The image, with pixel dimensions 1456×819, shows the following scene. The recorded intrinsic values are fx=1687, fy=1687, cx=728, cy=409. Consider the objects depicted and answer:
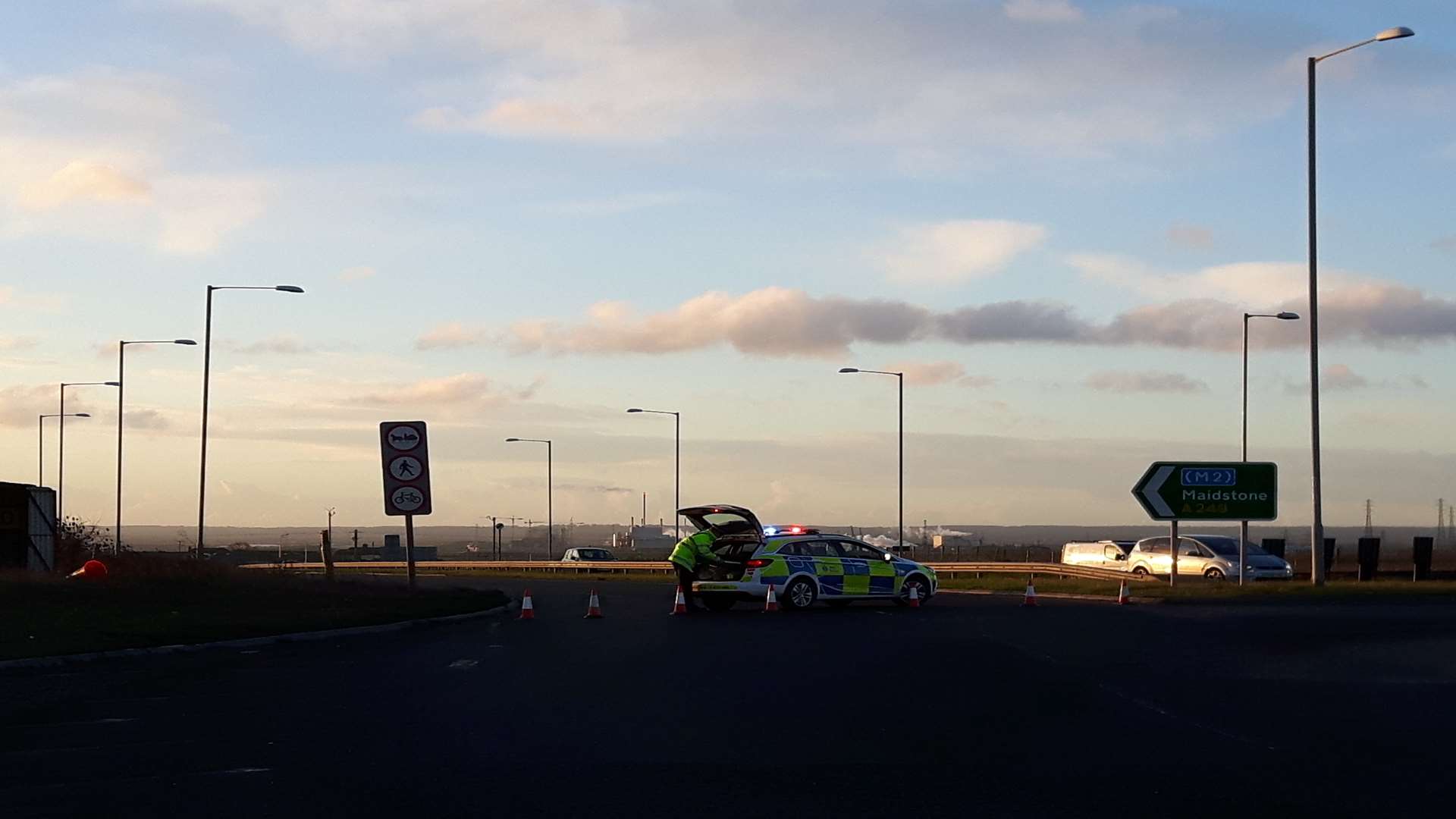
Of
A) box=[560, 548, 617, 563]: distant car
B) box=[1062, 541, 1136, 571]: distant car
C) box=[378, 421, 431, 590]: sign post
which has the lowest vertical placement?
box=[560, 548, 617, 563]: distant car

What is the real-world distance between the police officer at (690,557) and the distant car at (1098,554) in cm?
1976

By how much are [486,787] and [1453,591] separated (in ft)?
104

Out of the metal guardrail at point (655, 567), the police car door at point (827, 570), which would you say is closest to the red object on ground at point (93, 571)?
the police car door at point (827, 570)

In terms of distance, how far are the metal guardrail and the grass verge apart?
1668 centimetres

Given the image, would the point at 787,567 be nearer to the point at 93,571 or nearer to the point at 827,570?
the point at 827,570

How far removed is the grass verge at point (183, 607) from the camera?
2088cm

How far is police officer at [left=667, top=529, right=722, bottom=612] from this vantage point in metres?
30.6

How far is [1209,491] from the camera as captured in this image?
38.3 meters

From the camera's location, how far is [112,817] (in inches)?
337

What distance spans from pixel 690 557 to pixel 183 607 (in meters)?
8.94

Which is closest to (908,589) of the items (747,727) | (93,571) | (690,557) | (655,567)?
(690,557)

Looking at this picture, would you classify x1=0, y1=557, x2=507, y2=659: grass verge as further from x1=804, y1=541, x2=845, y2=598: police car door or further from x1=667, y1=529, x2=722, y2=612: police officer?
x1=804, y1=541, x2=845, y2=598: police car door

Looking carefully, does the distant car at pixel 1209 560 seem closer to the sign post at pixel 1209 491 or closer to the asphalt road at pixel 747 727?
the sign post at pixel 1209 491

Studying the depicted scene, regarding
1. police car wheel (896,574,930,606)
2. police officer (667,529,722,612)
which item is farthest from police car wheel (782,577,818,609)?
police car wheel (896,574,930,606)
